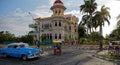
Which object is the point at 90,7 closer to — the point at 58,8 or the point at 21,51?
the point at 58,8

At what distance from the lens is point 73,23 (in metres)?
63.2

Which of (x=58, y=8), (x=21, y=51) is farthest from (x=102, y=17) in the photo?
(x=21, y=51)

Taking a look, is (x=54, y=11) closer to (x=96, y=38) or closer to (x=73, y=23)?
(x=73, y=23)

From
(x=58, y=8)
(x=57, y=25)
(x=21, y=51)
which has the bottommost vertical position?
(x=21, y=51)

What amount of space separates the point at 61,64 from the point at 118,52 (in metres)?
10.0

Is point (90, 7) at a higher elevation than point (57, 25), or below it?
higher

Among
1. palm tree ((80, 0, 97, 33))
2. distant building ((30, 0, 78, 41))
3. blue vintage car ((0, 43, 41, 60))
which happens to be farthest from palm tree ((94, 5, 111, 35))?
blue vintage car ((0, 43, 41, 60))

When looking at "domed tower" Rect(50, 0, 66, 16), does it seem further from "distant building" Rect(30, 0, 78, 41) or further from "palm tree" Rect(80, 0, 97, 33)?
"palm tree" Rect(80, 0, 97, 33)

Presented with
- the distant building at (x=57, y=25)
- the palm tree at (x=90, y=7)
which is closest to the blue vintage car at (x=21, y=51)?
the distant building at (x=57, y=25)

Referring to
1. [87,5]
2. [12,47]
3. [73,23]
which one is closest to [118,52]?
[12,47]

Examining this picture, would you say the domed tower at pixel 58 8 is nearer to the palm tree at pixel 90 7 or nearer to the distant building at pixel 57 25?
the distant building at pixel 57 25

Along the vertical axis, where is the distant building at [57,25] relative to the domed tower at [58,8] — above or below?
below

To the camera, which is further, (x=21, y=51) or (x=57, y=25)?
(x=57, y=25)

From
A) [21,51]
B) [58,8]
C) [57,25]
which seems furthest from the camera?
[58,8]
